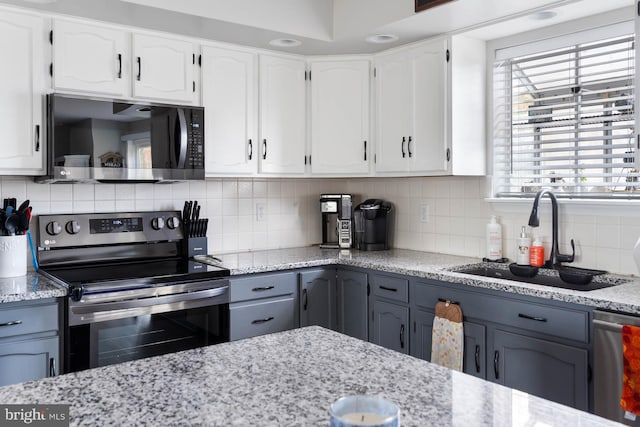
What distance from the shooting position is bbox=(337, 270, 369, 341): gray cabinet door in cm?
328

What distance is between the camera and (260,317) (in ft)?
10.2

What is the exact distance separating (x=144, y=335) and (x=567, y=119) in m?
2.42

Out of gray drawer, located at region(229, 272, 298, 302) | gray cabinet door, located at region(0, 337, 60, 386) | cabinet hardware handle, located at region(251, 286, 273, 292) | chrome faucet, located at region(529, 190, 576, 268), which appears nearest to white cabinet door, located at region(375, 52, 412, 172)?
chrome faucet, located at region(529, 190, 576, 268)

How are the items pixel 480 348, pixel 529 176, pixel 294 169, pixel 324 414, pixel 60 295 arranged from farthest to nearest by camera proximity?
pixel 294 169
pixel 529 176
pixel 480 348
pixel 60 295
pixel 324 414

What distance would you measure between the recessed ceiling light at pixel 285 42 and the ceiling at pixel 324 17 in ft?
0.11

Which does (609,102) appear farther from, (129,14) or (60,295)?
(60,295)

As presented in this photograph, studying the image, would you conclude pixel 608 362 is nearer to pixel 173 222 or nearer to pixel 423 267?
pixel 423 267

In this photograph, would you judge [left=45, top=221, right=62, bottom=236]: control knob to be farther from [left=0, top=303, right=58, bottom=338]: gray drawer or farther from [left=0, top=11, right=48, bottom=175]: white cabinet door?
[left=0, top=303, right=58, bottom=338]: gray drawer

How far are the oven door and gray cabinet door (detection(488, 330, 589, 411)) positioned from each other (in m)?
1.40

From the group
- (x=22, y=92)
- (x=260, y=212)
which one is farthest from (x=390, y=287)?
(x=22, y=92)

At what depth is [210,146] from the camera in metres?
3.29

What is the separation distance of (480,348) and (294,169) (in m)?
1.62

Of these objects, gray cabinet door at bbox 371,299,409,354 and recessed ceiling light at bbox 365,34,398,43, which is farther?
recessed ceiling light at bbox 365,34,398,43

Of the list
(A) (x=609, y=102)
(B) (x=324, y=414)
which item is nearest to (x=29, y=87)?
(B) (x=324, y=414)
